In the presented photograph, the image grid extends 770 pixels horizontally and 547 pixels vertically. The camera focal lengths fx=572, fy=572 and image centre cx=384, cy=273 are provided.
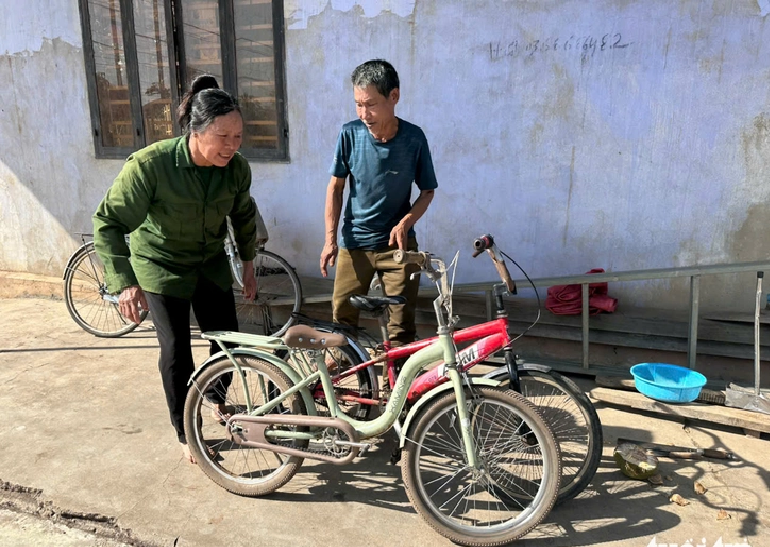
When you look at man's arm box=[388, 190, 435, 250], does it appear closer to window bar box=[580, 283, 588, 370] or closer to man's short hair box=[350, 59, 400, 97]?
man's short hair box=[350, 59, 400, 97]

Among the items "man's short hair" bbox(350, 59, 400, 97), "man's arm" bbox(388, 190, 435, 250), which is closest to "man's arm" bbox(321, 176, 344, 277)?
"man's arm" bbox(388, 190, 435, 250)

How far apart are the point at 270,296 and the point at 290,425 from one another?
2366 millimetres

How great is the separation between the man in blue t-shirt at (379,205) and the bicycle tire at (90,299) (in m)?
2.76

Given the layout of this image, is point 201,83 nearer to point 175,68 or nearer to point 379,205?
point 379,205

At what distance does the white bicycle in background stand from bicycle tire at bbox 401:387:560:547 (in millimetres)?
2275

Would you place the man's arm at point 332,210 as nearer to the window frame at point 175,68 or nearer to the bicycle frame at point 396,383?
the bicycle frame at point 396,383

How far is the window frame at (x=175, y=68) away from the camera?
509 cm

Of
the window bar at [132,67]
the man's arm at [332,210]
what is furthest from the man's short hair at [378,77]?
the window bar at [132,67]

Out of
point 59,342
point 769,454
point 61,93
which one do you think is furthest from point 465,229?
point 61,93

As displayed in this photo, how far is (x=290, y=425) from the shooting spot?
2.80 meters

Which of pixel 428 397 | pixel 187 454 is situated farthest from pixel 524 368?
pixel 187 454

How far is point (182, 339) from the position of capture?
3.00 metres

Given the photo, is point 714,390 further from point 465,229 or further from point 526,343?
point 465,229

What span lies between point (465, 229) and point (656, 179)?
1481 millimetres
